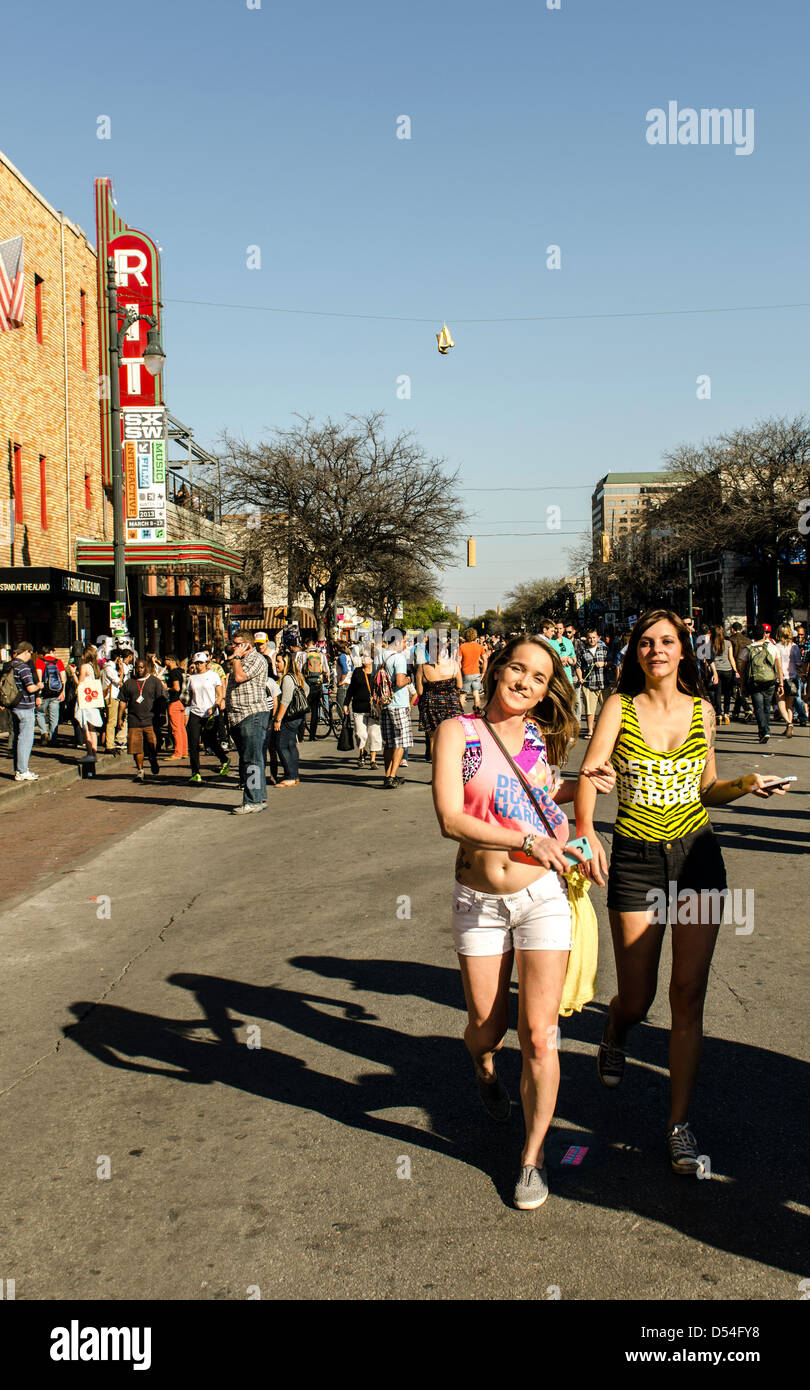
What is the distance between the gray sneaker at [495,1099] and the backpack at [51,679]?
1670cm

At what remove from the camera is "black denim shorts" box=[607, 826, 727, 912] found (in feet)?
13.0

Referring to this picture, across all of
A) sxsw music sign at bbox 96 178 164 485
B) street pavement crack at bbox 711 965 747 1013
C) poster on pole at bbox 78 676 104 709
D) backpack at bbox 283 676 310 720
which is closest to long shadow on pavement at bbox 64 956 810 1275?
street pavement crack at bbox 711 965 747 1013

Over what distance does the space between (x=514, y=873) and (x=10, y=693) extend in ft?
44.1

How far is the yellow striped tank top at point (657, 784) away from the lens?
4.00 meters

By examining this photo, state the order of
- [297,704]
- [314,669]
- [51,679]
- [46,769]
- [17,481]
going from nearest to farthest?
[297,704]
[46,769]
[51,679]
[314,669]
[17,481]

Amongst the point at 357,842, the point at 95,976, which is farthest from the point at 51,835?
the point at 95,976

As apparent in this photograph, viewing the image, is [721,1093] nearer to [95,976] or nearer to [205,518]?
[95,976]

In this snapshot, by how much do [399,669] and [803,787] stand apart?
4.70 metres

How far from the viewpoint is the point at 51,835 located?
11672 millimetres

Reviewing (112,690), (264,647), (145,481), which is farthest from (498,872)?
(145,481)

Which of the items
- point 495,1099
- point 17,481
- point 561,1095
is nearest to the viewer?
point 495,1099

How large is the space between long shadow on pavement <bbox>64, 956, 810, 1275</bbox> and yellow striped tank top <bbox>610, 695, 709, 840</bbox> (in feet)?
3.43

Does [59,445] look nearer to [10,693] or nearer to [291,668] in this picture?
[10,693]

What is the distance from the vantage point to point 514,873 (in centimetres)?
362
